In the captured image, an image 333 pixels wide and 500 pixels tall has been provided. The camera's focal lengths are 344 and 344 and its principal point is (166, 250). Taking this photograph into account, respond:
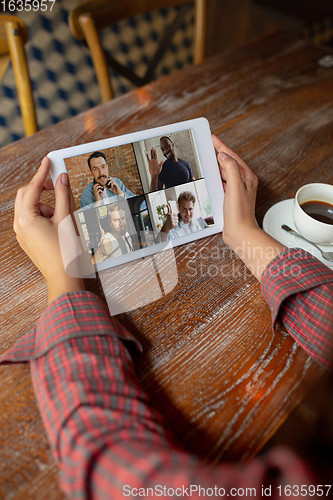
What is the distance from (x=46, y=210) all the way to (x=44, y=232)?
0.31 ft

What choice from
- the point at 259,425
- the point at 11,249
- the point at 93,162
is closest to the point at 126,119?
the point at 93,162

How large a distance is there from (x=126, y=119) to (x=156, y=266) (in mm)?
489

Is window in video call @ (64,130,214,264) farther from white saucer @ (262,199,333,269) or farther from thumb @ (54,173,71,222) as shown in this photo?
white saucer @ (262,199,333,269)

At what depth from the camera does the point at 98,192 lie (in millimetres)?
671

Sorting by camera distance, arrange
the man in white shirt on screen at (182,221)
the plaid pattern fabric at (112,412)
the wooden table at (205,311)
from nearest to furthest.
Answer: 1. the plaid pattern fabric at (112,412)
2. the wooden table at (205,311)
3. the man in white shirt on screen at (182,221)

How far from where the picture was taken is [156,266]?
26.7 inches

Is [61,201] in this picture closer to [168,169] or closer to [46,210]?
[46,210]

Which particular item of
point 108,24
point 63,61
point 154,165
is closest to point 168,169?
point 154,165

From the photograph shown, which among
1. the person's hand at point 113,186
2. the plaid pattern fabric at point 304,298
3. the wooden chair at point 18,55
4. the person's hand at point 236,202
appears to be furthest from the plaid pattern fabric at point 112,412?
the wooden chair at point 18,55

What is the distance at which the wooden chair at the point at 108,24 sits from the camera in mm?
1093

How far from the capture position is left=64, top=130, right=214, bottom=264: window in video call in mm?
667

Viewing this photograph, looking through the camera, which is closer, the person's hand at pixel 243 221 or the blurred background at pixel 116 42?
the person's hand at pixel 243 221

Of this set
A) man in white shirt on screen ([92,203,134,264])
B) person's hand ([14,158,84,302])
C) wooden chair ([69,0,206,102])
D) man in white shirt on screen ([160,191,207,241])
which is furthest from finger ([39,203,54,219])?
wooden chair ([69,0,206,102])

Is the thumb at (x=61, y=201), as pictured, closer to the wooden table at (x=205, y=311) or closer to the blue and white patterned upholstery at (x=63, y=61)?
the wooden table at (x=205, y=311)
